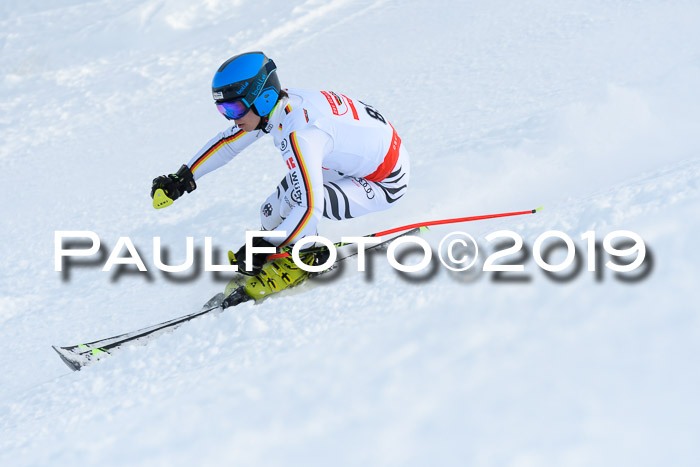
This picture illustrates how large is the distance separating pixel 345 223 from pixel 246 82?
6.07 ft

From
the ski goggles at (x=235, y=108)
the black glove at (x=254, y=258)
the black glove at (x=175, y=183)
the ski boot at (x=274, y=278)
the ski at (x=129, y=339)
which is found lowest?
the ski at (x=129, y=339)

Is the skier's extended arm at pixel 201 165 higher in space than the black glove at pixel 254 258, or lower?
higher

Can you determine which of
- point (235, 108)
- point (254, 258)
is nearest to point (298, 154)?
point (235, 108)

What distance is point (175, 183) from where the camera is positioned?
4402mm

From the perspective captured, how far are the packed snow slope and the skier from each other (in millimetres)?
399

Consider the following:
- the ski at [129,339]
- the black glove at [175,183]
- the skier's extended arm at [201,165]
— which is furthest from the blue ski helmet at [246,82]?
the ski at [129,339]

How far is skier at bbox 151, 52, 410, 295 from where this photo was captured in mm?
3672

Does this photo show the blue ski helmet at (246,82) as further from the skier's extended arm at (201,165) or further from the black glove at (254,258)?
the black glove at (254,258)

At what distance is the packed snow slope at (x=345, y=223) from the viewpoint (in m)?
Result: 2.29

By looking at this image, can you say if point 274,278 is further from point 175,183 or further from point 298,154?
point 175,183

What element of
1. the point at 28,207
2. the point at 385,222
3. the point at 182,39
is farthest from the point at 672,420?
the point at 182,39

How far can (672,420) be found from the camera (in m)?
2.03

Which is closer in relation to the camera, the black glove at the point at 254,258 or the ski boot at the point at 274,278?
the black glove at the point at 254,258

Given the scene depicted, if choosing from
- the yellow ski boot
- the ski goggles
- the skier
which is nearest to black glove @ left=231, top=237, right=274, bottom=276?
the skier
